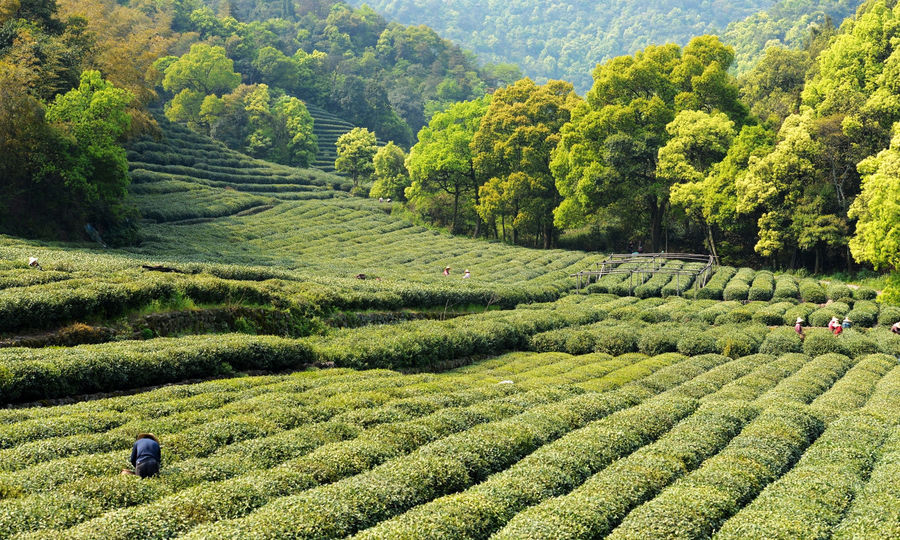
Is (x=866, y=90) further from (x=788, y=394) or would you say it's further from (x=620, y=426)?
(x=620, y=426)

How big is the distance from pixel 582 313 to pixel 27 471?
33.3m

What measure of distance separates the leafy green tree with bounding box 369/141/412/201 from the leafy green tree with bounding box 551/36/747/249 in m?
29.6

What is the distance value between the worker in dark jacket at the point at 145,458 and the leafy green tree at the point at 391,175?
269 feet

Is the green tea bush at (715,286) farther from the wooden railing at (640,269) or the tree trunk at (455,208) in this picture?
the tree trunk at (455,208)

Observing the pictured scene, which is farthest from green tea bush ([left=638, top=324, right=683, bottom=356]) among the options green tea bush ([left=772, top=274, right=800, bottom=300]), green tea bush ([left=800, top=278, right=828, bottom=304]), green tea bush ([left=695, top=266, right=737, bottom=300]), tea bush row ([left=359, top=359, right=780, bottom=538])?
green tea bush ([left=800, top=278, right=828, bottom=304])

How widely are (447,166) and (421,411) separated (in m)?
62.8

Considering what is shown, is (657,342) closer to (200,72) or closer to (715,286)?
(715,286)

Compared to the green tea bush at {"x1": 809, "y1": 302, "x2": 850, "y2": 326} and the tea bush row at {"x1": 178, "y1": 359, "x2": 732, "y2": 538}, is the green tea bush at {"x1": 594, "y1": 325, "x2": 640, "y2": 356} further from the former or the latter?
the tea bush row at {"x1": 178, "y1": 359, "x2": 732, "y2": 538}

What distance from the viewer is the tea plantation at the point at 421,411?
12398mm

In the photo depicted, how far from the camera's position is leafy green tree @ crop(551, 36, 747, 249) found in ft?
217

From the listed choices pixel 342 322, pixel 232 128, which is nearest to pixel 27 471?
pixel 342 322

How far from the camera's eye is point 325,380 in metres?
23.0

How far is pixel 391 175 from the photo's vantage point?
95.9m

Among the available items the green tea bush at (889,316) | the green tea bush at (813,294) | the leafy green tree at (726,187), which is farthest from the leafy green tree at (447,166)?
the green tea bush at (889,316)
